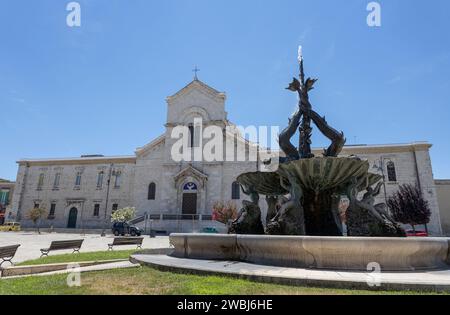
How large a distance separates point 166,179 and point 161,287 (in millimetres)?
30505

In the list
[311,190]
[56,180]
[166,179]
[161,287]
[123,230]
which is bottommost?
[123,230]

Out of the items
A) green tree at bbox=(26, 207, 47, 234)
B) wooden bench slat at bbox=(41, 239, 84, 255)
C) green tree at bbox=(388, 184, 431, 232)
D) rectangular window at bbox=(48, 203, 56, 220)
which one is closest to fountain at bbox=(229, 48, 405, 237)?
wooden bench slat at bbox=(41, 239, 84, 255)

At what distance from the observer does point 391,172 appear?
104 feet

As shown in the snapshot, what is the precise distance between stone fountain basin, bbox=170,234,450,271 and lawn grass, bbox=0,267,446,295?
1218mm

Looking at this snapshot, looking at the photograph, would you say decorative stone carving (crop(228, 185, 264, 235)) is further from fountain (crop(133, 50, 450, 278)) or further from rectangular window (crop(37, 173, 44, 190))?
rectangular window (crop(37, 173, 44, 190))

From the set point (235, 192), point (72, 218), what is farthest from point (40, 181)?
point (235, 192)

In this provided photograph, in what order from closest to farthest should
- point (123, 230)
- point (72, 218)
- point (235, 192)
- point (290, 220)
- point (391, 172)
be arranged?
point (290, 220), point (123, 230), point (391, 172), point (235, 192), point (72, 218)

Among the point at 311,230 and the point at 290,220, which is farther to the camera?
the point at 311,230

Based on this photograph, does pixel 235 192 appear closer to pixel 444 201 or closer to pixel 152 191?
pixel 152 191

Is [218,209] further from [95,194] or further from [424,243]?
[424,243]

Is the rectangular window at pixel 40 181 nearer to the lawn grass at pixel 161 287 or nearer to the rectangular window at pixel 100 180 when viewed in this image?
the rectangular window at pixel 100 180

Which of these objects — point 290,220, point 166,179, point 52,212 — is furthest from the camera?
point 52,212

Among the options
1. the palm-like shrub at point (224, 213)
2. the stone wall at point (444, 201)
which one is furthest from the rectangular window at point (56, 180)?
the stone wall at point (444, 201)
